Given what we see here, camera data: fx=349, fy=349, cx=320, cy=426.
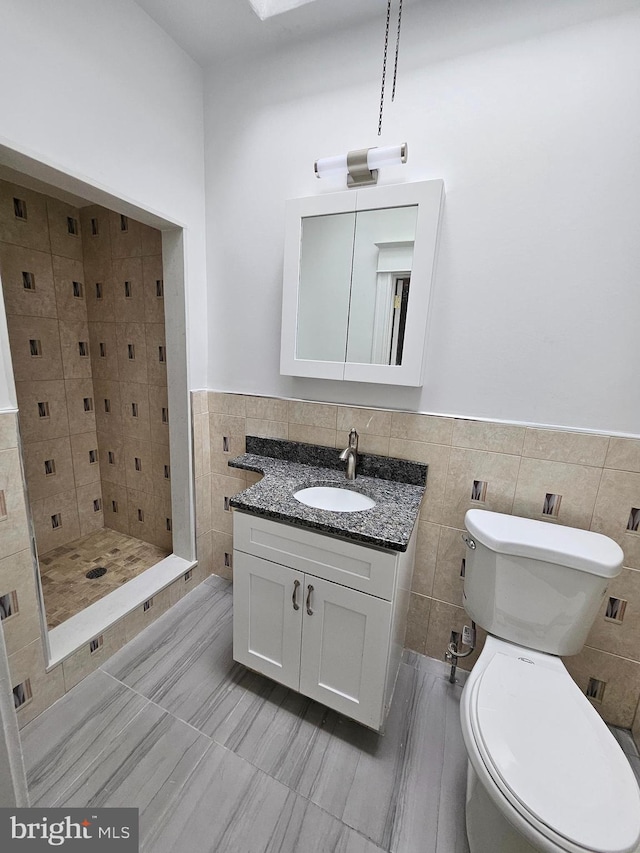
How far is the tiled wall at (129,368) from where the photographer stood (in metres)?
2.00

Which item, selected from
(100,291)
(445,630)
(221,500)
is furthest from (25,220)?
(445,630)

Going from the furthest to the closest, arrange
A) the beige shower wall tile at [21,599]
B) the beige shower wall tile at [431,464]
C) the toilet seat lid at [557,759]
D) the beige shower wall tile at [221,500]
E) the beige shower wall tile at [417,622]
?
the beige shower wall tile at [221,500], the beige shower wall tile at [417,622], the beige shower wall tile at [431,464], the beige shower wall tile at [21,599], the toilet seat lid at [557,759]

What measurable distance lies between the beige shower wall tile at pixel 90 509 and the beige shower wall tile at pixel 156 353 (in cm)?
93

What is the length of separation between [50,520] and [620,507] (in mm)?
2888

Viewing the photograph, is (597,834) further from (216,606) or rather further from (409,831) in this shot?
(216,606)

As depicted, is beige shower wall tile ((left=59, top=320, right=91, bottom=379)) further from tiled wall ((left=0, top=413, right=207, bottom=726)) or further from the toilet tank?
the toilet tank

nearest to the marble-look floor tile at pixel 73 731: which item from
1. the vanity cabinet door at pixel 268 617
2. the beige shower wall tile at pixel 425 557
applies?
the vanity cabinet door at pixel 268 617

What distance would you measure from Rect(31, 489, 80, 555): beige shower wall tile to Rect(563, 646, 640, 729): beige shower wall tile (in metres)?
2.75

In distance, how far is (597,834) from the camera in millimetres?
687

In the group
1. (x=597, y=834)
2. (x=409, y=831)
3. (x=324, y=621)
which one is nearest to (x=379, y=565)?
(x=324, y=621)

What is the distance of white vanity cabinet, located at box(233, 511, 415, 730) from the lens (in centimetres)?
111

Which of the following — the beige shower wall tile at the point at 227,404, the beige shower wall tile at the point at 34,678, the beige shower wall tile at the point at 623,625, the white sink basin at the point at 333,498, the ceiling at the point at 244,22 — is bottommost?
the beige shower wall tile at the point at 34,678

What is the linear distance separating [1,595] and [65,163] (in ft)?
4.68

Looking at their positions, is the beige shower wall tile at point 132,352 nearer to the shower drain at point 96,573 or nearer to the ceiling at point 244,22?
the shower drain at point 96,573
